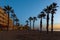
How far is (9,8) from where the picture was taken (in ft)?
268

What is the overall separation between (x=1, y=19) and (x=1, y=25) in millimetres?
8730

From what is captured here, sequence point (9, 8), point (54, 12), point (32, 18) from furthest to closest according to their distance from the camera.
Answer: point (32, 18) < point (9, 8) < point (54, 12)

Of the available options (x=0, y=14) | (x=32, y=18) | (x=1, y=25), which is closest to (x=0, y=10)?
(x=0, y=14)

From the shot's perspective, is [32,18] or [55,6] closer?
[55,6]

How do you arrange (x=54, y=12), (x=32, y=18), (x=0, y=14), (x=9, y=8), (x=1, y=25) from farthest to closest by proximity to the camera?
(x=32, y=18), (x=0, y=14), (x=1, y=25), (x=9, y=8), (x=54, y=12)

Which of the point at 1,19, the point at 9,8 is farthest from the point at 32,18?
the point at 9,8

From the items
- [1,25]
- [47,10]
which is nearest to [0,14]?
[1,25]

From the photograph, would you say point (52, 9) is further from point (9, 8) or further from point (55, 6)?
point (9, 8)

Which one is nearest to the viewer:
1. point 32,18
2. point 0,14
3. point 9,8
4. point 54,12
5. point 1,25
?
point 54,12

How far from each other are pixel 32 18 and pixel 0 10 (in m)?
27.3

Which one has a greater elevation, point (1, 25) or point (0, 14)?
point (0, 14)

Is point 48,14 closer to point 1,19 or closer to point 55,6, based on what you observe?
point 55,6

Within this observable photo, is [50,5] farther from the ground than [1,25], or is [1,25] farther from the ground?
[50,5]

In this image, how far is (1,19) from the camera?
125 metres
